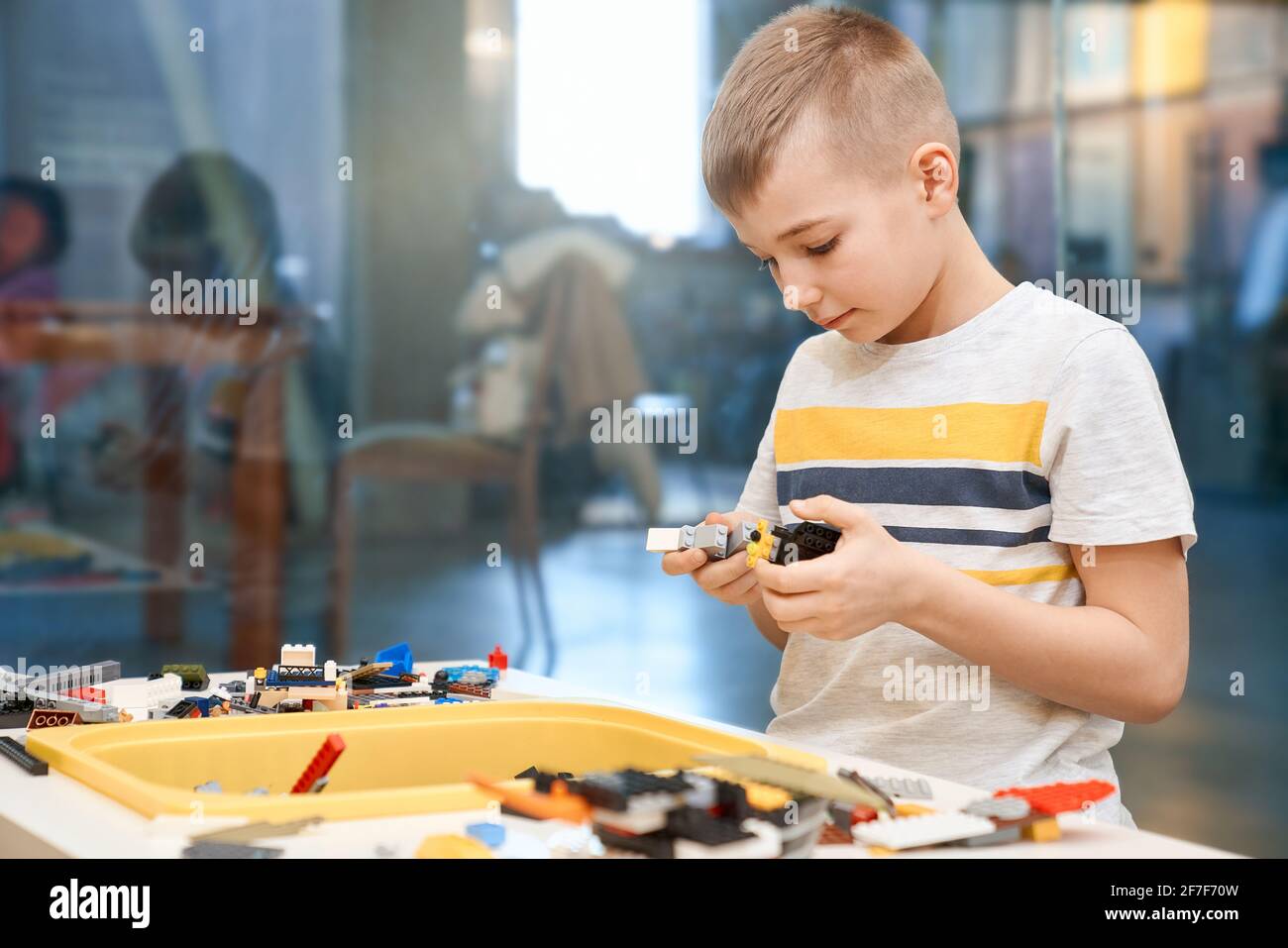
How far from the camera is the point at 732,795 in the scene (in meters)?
0.58

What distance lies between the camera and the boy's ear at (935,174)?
981 millimetres

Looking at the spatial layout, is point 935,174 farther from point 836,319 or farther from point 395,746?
point 395,746

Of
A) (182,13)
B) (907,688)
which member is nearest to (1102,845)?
(907,688)

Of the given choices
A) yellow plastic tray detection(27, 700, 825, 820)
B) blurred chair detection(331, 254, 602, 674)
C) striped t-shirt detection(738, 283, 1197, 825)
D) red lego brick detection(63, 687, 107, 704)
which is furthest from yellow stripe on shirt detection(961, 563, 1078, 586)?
blurred chair detection(331, 254, 602, 674)

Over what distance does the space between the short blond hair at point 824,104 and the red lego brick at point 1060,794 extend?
0.47 m

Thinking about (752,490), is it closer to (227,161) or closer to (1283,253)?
(227,161)

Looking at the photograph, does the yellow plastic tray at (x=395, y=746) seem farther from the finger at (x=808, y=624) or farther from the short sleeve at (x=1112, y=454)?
the short sleeve at (x=1112, y=454)

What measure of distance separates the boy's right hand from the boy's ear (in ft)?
0.89

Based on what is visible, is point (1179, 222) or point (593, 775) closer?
point (593, 775)

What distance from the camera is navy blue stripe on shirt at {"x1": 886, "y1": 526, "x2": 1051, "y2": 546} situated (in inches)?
38.6

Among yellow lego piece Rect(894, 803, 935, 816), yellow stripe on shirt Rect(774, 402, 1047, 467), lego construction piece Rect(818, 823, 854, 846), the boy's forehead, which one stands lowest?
yellow lego piece Rect(894, 803, 935, 816)

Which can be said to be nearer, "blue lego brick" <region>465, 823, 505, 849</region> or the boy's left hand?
"blue lego brick" <region>465, 823, 505, 849</region>

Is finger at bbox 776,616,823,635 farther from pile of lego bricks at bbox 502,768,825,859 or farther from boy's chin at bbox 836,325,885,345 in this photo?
boy's chin at bbox 836,325,885,345

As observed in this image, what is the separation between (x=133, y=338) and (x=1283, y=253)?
2662 millimetres
